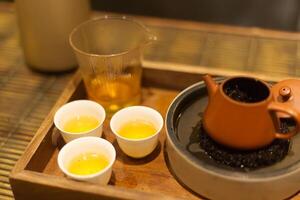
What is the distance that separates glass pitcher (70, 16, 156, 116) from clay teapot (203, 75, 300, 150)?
244 millimetres

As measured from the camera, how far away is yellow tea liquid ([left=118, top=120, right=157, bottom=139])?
836 mm

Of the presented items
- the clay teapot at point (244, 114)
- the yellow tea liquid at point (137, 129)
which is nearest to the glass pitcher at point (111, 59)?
the yellow tea liquid at point (137, 129)

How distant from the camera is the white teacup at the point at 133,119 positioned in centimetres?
80

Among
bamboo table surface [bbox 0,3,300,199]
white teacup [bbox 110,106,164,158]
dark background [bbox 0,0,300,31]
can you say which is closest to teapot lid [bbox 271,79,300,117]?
bamboo table surface [bbox 0,3,300,199]

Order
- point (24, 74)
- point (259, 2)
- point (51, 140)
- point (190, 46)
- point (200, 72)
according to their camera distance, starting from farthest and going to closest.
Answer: point (259, 2), point (190, 46), point (24, 74), point (200, 72), point (51, 140)

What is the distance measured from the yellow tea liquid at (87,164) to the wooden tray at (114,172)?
32 mm

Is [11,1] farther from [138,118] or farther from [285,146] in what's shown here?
[285,146]

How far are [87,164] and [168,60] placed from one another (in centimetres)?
55

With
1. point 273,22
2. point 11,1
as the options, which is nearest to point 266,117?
point 273,22

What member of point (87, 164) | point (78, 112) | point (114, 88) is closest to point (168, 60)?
point (114, 88)

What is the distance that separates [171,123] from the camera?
0.80 m

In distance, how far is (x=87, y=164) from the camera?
0.77 meters

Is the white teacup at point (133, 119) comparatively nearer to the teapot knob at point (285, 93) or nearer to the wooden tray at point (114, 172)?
the wooden tray at point (114, 172)

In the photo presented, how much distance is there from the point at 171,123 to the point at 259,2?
2.80ft
